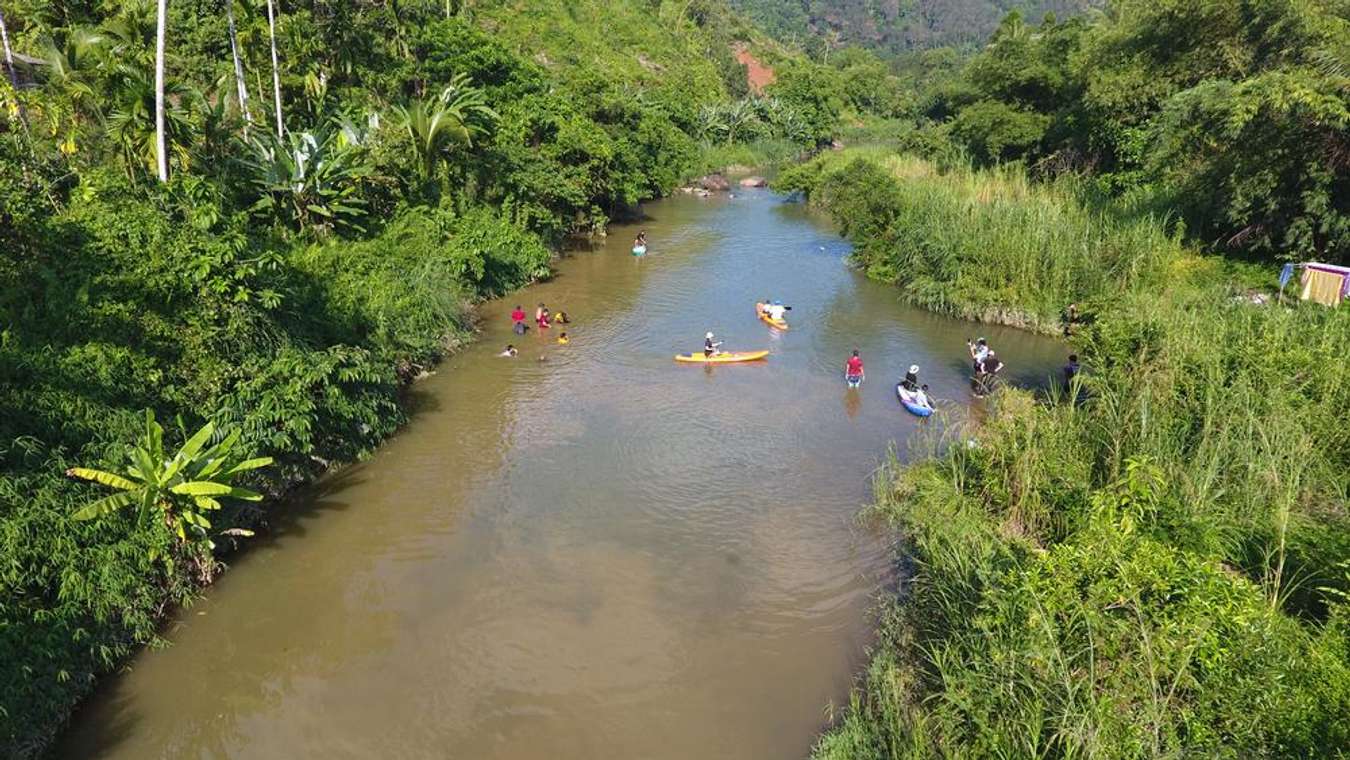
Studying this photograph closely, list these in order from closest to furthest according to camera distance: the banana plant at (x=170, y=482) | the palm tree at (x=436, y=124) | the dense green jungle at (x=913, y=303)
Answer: the dense green jungle at (x=913, y=303)
the banana plant at (x=170, y=482)
the palm tree at (x=436, y=124)

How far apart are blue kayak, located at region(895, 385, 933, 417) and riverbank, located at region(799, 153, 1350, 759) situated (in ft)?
8.68

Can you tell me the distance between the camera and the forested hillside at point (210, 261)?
7926mm

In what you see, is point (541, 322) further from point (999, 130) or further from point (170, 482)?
point (999, 130)

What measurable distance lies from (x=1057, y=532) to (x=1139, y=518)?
2501mm

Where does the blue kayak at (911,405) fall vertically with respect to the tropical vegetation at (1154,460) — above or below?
below

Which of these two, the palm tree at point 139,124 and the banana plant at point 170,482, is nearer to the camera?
the banana plant at point 170,482

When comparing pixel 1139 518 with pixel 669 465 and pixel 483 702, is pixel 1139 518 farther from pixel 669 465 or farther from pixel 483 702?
pixel 669 465

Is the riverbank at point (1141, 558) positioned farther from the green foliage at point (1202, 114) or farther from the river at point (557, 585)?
the green foliage at point (1202, 114)

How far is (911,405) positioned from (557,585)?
896cm

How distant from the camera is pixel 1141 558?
527 cm

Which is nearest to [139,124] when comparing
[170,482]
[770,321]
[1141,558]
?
[170,482]

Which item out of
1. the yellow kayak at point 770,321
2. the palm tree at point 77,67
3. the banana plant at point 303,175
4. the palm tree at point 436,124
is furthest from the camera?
the yellow kayak at point 770,321

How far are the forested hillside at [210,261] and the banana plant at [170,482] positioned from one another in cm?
3

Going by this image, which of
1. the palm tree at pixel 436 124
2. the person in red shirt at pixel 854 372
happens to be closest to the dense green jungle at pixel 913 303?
the palm tree at pixel 436 124
